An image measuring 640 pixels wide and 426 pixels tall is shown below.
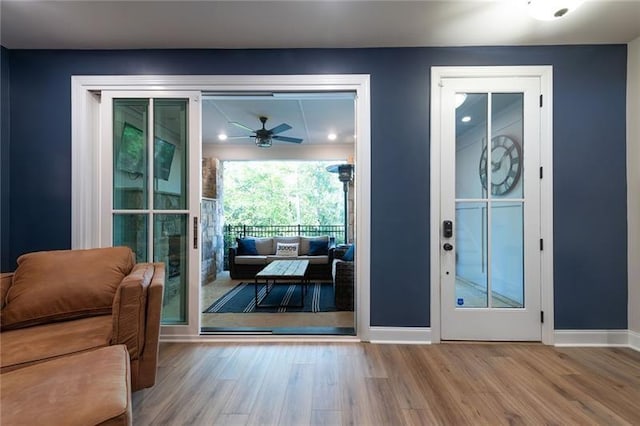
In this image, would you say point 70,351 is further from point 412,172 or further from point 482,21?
point 482,21

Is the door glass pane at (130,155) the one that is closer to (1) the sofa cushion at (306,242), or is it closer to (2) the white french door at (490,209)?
(2) the white french door at (490,209)

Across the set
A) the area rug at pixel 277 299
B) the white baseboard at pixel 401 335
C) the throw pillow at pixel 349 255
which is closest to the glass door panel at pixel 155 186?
the area rug at pixel 277 299

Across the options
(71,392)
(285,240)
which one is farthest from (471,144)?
(285,240)

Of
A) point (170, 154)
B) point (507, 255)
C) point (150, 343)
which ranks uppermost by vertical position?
point (170, 154)

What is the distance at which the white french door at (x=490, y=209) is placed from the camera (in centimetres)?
247

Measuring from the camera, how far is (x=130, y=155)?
8.58ft

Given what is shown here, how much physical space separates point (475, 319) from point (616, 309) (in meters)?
1.16

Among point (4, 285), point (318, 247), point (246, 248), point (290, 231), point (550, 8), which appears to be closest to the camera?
point (4, 285)

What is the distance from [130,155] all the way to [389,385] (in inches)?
109

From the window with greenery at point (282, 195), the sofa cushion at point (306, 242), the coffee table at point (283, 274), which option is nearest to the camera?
the coffee table at point (283, 274)

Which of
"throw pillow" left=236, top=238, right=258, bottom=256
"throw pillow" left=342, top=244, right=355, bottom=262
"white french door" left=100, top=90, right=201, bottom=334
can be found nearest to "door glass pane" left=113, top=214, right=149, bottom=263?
"white french door" left=100, top=90, right=201, bottom=334

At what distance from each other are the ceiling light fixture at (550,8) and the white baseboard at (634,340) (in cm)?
253

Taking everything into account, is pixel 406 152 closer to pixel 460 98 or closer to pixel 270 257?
pixel 460 98

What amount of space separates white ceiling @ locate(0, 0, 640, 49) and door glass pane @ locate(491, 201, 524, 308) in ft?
4.56
